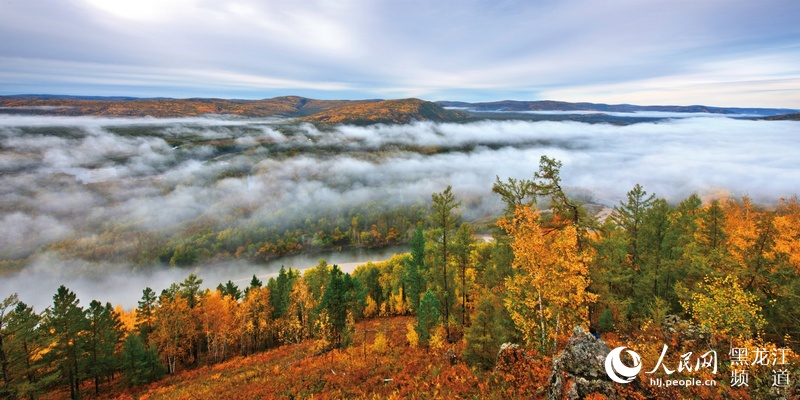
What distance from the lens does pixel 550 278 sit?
55.2ft

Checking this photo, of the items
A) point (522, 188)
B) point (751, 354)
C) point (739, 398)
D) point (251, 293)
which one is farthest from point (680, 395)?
point (251, 293)

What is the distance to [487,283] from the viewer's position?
32.8m

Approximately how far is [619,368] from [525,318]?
6.52 meters

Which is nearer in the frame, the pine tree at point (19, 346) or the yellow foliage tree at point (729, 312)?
the yellow foliage tree at point (729, 312)

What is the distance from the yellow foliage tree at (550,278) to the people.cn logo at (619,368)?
139 inches

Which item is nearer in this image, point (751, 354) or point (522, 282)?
point (751, 354)

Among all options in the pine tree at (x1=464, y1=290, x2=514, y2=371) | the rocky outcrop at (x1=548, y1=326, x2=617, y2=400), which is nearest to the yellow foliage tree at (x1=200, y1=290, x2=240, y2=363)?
the pine tree at (x1=464, y1=290, x2=514, y2=371)

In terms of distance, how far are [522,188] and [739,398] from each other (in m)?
13.1

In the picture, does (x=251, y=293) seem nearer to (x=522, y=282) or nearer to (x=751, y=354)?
(x=522, y=282)

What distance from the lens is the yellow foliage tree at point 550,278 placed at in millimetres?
16203

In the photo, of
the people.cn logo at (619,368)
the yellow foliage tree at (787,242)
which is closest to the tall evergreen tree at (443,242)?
the people.cn logo at (619,368)

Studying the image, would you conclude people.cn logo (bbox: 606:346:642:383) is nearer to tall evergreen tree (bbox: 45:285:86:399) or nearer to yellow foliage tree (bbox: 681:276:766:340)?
yellow foliage tree (bbox: 681:276:766:340)

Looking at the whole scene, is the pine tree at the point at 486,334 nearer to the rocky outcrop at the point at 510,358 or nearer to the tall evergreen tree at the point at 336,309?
the rocky outcrop at the point at 510,358

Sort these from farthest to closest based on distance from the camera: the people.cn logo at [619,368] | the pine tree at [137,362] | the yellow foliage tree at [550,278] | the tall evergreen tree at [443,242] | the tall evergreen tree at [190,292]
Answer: the tall evergreen tree at [190,292], the pine tree at [137,362], the tall evergreen tree at [443,242], the yellow foliage tree at [550,278], the people.cn logo at [619,368]
